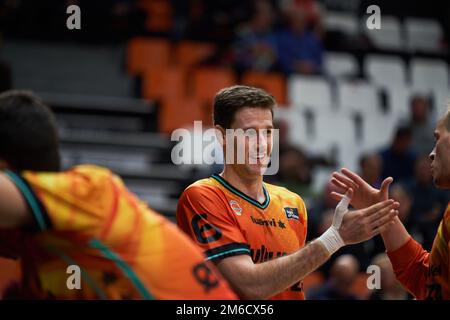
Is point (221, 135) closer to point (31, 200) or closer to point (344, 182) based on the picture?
point (344, 182)

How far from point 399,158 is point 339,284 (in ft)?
11.4

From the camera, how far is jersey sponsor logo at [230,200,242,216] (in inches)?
157

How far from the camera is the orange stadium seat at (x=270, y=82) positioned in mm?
11454

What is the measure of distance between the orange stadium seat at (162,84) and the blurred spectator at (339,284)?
4.59 m

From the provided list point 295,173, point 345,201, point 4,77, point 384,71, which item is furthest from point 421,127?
point 345,201

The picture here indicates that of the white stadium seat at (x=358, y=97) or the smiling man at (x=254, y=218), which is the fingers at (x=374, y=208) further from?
the white stadium seat at (x=358, y=97)

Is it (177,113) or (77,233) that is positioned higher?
(77,233)

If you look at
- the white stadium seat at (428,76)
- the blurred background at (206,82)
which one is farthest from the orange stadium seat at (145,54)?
the white stadium seat at (428,76)

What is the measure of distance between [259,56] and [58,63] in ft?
9.01

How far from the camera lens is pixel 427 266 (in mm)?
4051

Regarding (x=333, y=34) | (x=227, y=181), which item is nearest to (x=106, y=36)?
(x=333, y=34)

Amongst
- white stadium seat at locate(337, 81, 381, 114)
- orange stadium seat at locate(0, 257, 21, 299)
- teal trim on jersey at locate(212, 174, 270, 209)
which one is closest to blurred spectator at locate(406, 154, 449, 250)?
white stadium seat at locate(337, 81, 381, 114)

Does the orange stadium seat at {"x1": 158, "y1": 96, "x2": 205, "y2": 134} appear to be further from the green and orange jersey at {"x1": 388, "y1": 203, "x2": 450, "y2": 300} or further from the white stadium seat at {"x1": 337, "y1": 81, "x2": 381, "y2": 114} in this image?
the green and orange jersey at {"x1": 388, "y1": 203, "x2": 450, "y2": 300}
